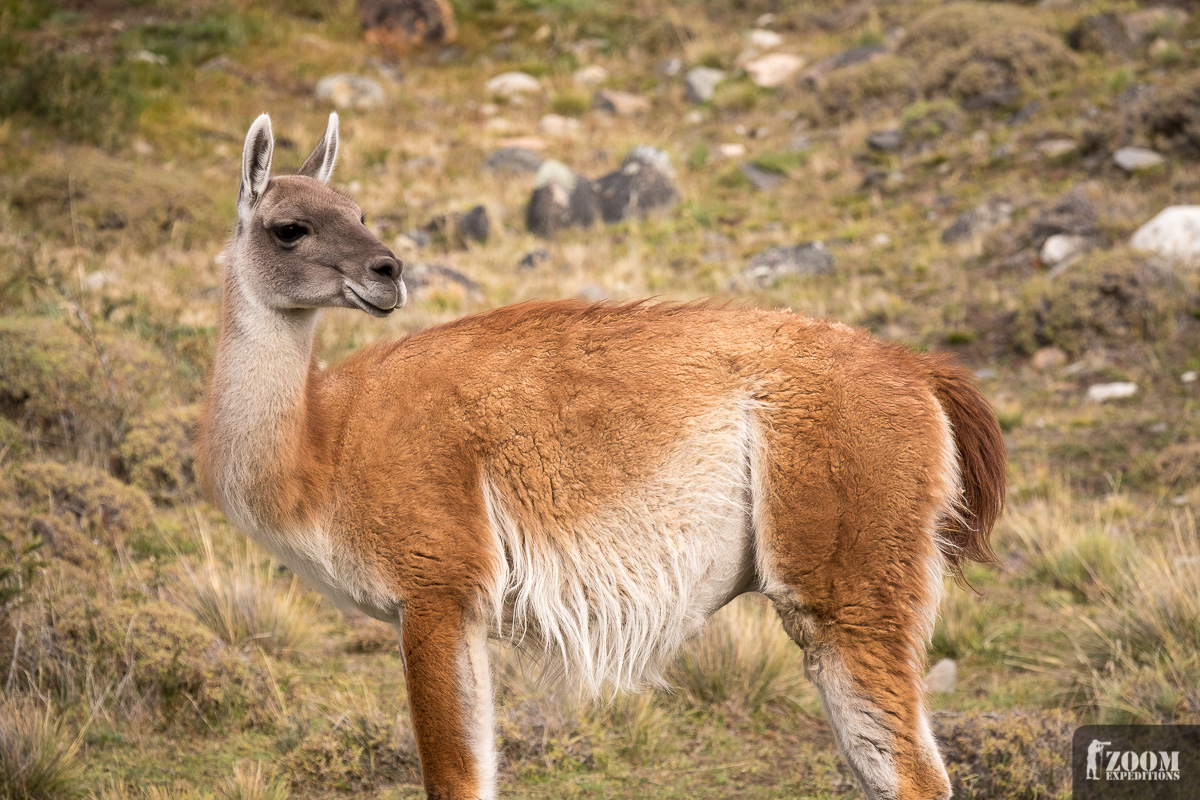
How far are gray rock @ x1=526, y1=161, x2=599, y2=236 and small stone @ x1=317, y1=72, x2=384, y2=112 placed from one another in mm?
5756

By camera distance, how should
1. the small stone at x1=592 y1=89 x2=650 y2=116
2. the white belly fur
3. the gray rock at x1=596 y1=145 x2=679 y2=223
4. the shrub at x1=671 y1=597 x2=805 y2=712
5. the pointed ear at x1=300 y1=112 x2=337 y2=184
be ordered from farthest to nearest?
1. the small stone at x1=592 y1=89 x2=650 y2=116
2. the gray rock at x1=596 y1=145 x2=679 y2=223
3. the shrub at x1=671 y1=597 x2=805 y2=712
4. the pointed ear at x1=300 y1=112 x2=337 y2=184
5. the white belly fur

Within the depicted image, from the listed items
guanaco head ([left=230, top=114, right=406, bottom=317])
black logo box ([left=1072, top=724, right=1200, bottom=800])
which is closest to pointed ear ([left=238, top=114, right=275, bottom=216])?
guanaco head ([left=230, top=114, right=406, bottom=317])

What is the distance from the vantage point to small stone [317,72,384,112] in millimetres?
19906

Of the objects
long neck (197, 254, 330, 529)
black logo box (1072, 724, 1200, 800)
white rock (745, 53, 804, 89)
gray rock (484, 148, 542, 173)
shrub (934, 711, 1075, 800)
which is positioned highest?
long neck (197, 254, 330, 529)

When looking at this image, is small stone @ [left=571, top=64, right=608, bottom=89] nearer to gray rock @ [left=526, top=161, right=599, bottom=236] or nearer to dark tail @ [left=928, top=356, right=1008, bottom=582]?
gray rock @ [left=526, top=161, right=599, bottom=236]

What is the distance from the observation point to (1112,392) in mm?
9703

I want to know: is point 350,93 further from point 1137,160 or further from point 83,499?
point 83,499

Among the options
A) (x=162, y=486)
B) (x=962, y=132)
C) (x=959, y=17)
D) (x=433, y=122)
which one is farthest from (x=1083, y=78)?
(x=162, y=486)

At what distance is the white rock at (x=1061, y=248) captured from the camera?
12.0 meters

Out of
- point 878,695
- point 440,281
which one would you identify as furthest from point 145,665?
point 440,281

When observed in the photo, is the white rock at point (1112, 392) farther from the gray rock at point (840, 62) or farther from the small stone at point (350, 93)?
the small stone at point (350, 93)

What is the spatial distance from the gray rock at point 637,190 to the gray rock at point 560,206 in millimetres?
224

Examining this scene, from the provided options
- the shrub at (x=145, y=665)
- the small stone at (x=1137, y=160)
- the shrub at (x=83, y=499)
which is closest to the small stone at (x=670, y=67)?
the small stone at (x=1137, y=160)

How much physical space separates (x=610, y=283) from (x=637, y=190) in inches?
132
